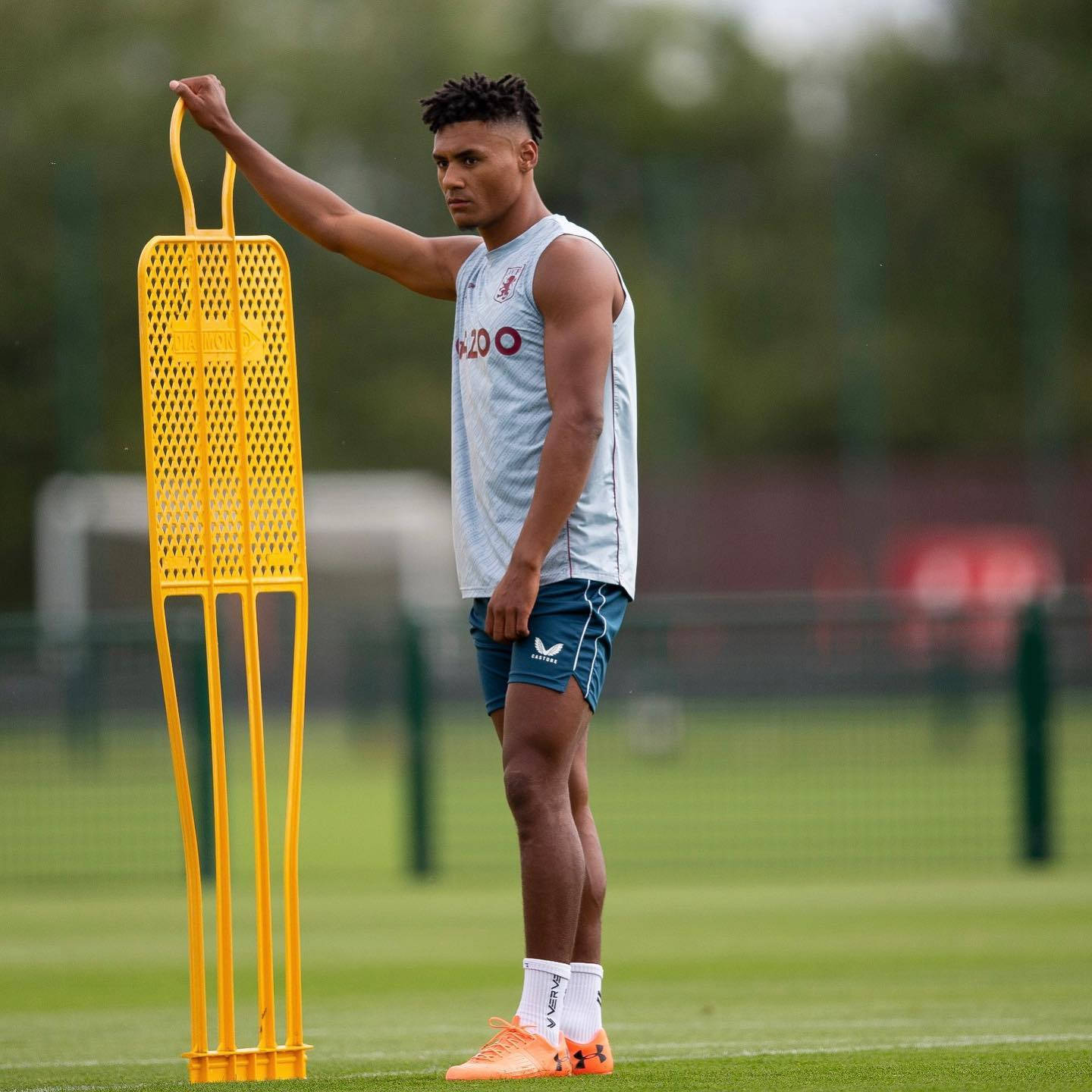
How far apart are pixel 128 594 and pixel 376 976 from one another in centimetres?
2400

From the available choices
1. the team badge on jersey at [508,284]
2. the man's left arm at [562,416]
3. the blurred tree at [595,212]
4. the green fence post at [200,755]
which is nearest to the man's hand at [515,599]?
the man's left arm at [562,416]

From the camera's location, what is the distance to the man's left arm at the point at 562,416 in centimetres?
441

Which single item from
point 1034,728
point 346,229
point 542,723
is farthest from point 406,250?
point 1034,728

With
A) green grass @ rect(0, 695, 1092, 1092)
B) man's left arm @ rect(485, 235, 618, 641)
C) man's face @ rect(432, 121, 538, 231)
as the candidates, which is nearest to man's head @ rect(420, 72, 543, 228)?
man's face @ rect(432, 121, 538, 231)

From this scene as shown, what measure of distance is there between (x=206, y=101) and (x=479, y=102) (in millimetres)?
682

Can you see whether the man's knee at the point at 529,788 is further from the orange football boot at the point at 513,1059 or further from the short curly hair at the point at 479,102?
the short curly hair at the point at 479,102

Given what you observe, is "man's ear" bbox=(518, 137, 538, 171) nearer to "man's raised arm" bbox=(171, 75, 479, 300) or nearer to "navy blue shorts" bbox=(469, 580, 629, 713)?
"man's raised arm" bbox=(171, 75, 479, 300)

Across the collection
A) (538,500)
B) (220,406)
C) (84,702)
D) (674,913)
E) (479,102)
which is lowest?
(674,913)

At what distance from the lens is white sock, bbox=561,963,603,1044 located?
4625mm

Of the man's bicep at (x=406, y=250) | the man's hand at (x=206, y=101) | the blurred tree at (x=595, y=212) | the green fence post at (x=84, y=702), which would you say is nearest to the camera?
the man's hand at (x=206, y=101)

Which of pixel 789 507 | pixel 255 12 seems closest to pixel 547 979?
pixel 789 507

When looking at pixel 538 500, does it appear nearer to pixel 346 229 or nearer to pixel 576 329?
pixel 576 329

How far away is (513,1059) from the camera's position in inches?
173

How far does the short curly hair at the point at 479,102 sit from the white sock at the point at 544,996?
1.86 metres
